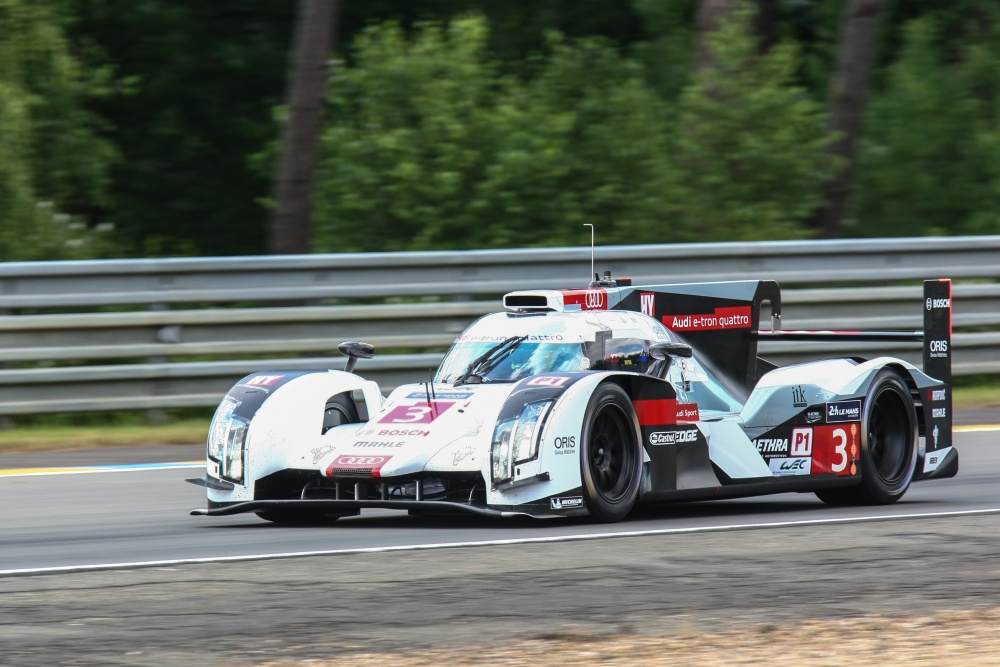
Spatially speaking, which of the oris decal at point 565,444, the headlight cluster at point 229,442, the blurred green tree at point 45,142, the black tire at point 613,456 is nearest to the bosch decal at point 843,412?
the black tire at point 613,456

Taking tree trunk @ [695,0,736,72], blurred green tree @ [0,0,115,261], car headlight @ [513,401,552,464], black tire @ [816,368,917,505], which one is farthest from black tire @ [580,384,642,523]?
tree trunk @ [695,0,736,72]

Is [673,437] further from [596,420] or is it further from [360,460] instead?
[360,460]

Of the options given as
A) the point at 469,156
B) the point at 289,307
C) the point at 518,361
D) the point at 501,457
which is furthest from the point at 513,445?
the point at 469,156

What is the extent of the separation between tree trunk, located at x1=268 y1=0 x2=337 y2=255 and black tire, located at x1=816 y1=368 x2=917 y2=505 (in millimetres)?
6765

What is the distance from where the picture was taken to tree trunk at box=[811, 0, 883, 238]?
19062mm

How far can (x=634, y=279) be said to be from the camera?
14852 millimetres

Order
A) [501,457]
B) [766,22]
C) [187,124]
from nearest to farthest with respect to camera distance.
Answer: [501,457]
[187,124]
[766,22]

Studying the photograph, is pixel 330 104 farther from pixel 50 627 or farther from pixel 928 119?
pixel 50 627

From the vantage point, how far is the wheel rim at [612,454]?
8961 millimetres

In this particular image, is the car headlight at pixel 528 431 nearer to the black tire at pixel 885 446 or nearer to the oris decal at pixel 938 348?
the black tire at pixel 885 446

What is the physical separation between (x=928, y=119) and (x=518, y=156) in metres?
6.40

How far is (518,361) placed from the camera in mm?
9359

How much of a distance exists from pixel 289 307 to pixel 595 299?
4436 millimetres

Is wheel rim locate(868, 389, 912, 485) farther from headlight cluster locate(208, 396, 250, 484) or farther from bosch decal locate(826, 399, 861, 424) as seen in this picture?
headlight cluster locate(208, 396, 250, 484)
